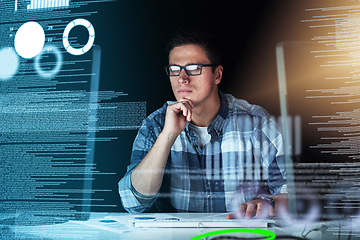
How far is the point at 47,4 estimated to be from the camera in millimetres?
1408

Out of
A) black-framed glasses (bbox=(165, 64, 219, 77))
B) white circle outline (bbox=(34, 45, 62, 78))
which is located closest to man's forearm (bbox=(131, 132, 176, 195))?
black-framed glasses (bbox=(165, 64, 219, 77))

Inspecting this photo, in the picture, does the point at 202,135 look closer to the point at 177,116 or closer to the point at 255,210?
the point at 177,116

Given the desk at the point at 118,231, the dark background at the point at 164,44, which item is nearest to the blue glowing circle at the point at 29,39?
the dark background at the point at 164,44

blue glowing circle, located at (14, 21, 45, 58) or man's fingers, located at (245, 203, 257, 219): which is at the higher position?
blue glowing circle, located at (14, 21, 45, 58)

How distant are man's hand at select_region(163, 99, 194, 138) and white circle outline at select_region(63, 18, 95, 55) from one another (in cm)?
43

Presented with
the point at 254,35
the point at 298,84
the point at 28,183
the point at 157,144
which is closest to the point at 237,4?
the point at 254,35

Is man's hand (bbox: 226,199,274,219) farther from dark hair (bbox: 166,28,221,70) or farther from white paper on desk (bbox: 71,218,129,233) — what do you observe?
dark hair (bbox: 166,28,221,70)

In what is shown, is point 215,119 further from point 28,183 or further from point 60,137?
point 28,183

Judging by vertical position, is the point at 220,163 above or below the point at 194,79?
below

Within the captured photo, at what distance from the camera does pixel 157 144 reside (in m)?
1.22

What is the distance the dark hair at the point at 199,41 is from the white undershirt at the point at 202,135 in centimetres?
24

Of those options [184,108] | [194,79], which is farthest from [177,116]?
[194,79]

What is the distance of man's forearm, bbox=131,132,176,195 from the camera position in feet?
3.96

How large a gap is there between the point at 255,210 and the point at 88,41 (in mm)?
892
